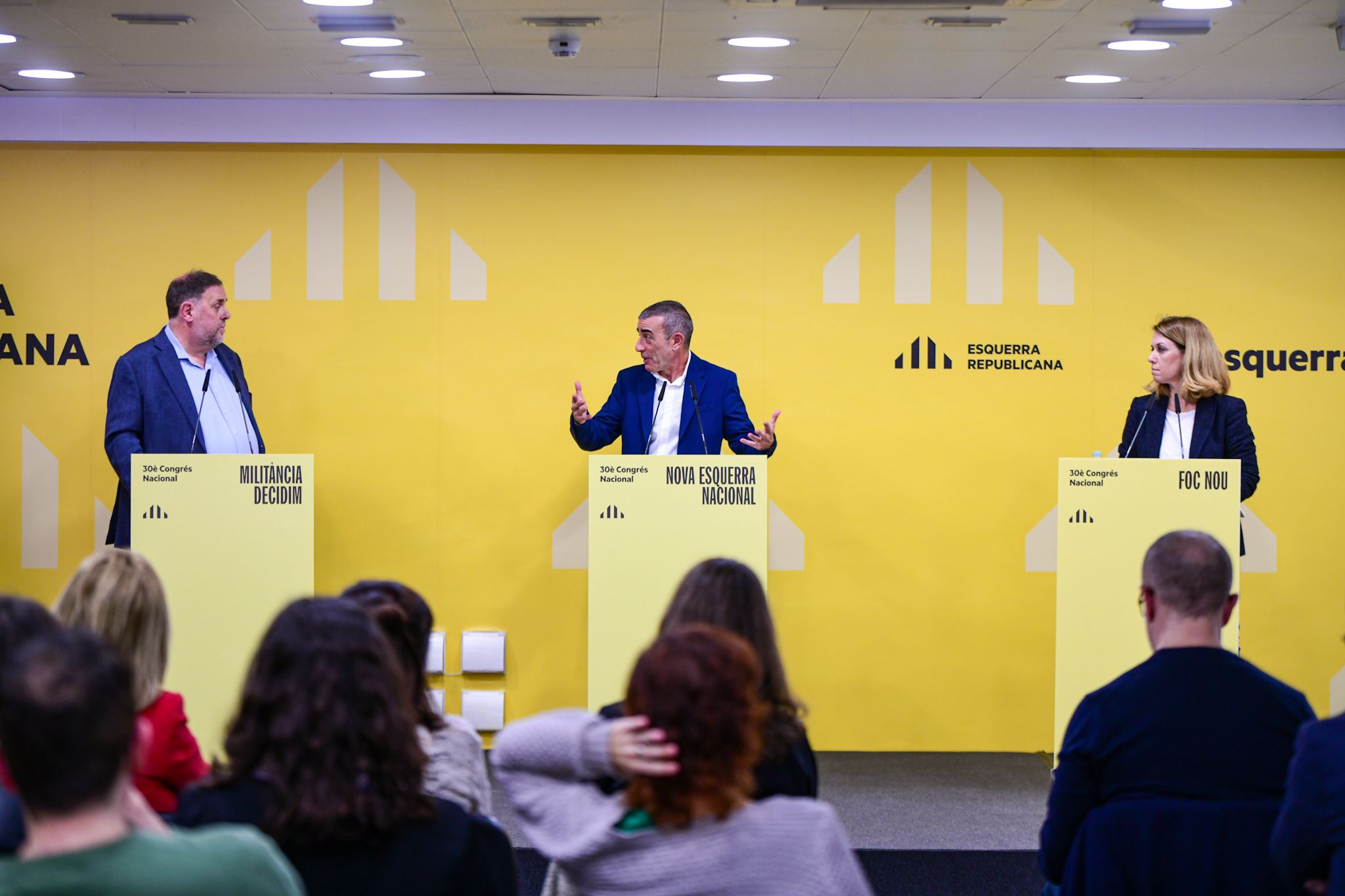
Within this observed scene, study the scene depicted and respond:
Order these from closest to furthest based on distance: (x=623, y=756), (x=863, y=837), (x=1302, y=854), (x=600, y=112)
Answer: (x=623, y=756), (x=1302, y=854), (x=863, y=837), (x=600, y=112)

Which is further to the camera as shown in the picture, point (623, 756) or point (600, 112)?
point (600, 112)

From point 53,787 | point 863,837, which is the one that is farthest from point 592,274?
point 53,787

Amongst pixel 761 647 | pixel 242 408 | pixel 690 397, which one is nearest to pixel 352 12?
pixel 242 408

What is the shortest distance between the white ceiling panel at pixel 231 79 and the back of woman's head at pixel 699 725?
15.0 ft

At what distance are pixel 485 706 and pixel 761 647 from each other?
395 centimetres

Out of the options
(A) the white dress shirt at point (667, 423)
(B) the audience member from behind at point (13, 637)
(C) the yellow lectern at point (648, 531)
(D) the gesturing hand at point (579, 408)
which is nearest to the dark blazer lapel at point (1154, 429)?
(C) the yellow lectern at point (648, 531)

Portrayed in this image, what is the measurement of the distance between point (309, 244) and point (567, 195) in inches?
51.2

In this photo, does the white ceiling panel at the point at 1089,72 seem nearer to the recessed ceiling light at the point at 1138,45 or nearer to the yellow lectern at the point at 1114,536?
the recessed ceiling light at the point at 1138,45

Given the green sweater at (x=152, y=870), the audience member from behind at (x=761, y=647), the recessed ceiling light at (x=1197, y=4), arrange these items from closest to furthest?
the green sweater at (x=152, y=870) < the audience member from behind at (x=761, y=647) < the recessed ceiling light at (x=1197, y=4)

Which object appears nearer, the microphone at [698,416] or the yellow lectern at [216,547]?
the yellow lectern at [216,547]

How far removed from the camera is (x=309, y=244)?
20.7 ft

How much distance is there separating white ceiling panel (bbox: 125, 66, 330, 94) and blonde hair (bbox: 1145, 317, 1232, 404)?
393 cm

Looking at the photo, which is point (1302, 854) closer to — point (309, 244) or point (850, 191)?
point (850, 191)

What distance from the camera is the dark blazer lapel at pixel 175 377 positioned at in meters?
5.37
